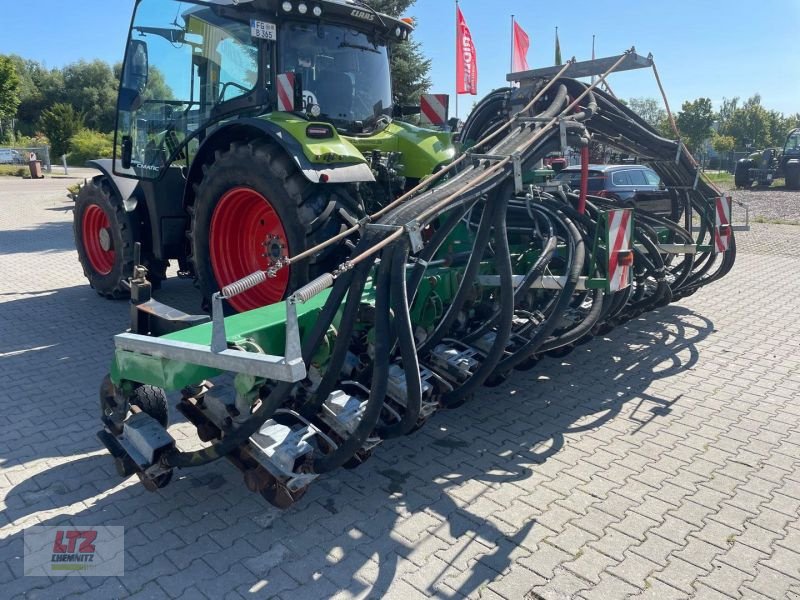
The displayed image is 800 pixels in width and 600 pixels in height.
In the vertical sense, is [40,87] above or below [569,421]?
above

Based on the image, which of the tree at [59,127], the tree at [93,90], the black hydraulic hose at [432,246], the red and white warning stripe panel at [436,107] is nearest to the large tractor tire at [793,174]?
the red and white warning stripe panel at [436,107]

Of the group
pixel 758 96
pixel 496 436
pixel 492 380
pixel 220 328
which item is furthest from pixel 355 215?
pixel 758 96

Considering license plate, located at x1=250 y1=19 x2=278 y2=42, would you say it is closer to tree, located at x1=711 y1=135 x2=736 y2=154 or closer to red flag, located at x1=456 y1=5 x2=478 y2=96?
red flag, located at x1=456 y1=5 x2=478 y2=96

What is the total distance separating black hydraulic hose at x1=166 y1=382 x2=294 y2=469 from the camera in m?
2.42

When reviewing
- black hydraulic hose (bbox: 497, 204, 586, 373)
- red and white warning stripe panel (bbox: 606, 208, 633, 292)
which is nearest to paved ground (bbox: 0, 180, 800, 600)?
black hydraulic hose (bbox: 497, 204, 586, 373)

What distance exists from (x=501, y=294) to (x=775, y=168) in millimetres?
25745

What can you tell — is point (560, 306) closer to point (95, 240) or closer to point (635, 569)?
point (635, 569)

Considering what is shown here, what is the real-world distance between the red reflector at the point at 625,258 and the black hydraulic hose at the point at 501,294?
92 centimetres

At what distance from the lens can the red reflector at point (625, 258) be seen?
141 inches

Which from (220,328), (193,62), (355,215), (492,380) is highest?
(193,62)

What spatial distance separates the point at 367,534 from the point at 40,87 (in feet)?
175

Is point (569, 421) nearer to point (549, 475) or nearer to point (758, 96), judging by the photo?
point (549, 475)

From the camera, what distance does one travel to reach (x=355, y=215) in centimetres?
414

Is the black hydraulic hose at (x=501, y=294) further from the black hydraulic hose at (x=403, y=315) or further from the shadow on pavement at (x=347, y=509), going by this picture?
the black hydraulic hose at (x=403, y=315)
